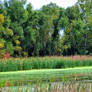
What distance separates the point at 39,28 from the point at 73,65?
21.0 metres

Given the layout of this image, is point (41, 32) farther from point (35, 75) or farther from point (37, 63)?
point (35, 75)

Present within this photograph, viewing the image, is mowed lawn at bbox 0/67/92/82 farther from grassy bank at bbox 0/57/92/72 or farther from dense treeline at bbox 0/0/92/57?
dense treeline at bbox 0/0/92/57

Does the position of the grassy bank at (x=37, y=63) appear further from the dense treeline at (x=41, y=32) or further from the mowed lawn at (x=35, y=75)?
the dense treeline at (x=41, y=32)

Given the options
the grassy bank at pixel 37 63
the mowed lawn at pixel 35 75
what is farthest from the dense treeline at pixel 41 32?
the mowed lawn at pixel 35 75

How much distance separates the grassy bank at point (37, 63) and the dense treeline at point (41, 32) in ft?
49.6

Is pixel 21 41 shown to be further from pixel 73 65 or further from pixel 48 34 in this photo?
pixel 73 65

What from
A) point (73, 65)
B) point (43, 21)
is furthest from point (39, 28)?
point (73, 65)

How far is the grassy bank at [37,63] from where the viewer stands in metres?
20.2

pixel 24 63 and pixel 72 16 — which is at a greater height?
pixel 72 16

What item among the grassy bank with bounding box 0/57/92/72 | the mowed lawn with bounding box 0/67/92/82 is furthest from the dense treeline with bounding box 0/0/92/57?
the mowed lawn with bounding box 0/67/92/82

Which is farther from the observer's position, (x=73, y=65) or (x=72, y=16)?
(x=72, y=16)

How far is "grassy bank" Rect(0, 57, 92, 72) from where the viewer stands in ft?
66.2

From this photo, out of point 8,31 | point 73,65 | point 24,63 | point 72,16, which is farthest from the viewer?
point 72,16

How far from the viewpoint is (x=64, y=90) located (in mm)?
6094
